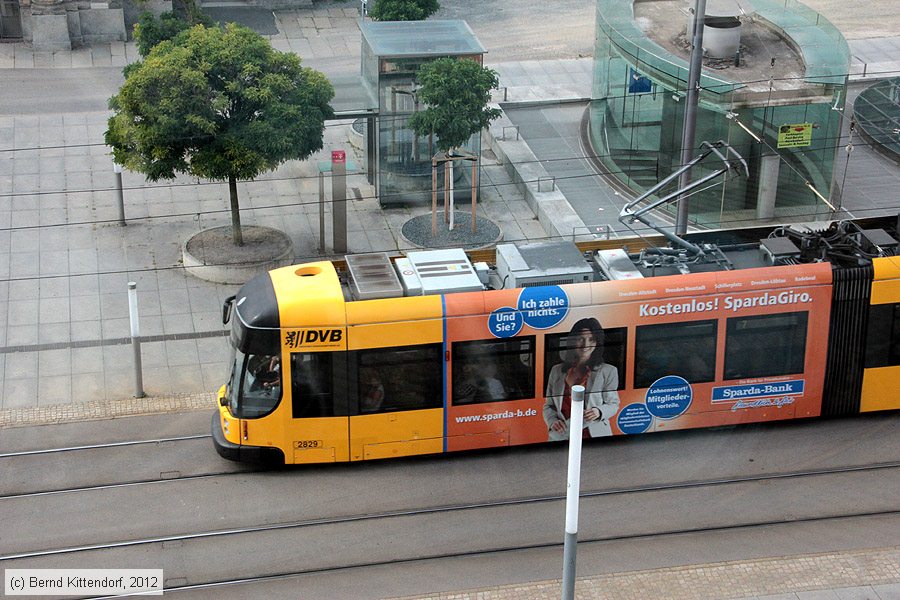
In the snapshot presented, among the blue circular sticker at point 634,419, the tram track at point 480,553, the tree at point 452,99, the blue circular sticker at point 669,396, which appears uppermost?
the tree at point 452,99

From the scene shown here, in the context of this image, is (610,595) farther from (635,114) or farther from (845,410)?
(635,114)

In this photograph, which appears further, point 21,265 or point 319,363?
point 21,265

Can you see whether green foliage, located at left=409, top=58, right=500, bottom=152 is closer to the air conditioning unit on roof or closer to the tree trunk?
the tree trunk

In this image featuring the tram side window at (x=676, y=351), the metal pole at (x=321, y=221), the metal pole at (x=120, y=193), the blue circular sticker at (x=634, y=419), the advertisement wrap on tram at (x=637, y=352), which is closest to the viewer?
the advertisement wrap on tram at (x=637, y=352)

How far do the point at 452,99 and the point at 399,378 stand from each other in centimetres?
895

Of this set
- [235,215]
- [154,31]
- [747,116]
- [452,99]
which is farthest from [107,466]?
[747,116]

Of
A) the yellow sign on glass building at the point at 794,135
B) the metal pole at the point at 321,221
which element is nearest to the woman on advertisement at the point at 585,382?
the metal pole at the point at 321,221

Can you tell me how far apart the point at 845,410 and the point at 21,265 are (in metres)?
15.4

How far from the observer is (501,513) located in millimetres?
17141

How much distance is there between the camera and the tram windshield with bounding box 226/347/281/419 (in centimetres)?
1708

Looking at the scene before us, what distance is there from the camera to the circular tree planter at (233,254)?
78.3 ft

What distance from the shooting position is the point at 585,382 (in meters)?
17.9

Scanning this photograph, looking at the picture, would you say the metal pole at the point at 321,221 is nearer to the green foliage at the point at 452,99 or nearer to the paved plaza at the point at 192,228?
the paved plaza at the point at 192,228

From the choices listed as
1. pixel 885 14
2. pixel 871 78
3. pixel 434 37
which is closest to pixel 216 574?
pixel 434 37
